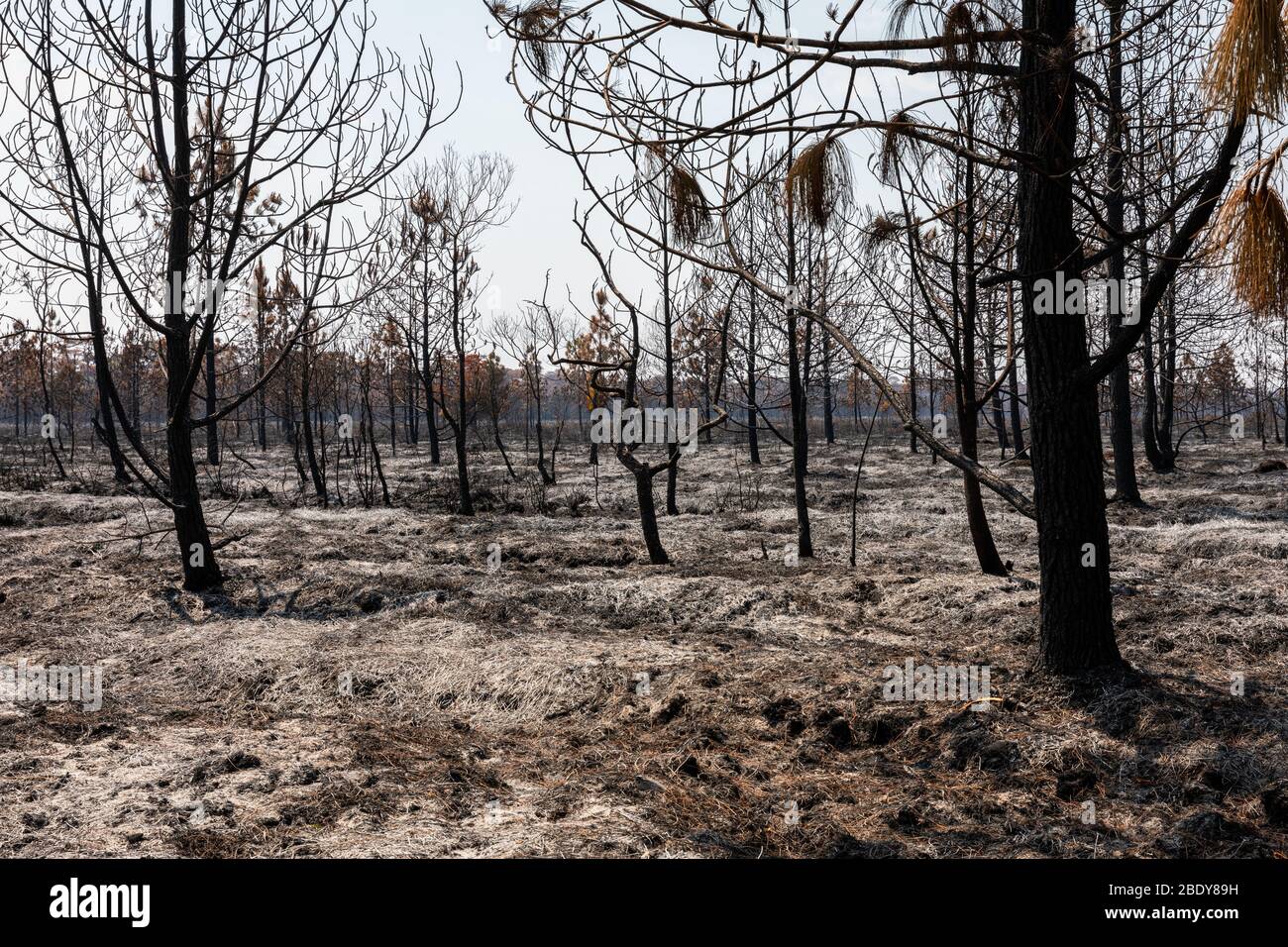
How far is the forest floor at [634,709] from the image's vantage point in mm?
3270

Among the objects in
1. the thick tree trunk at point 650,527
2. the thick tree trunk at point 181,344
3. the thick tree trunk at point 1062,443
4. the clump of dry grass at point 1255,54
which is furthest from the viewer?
the thick tree trunk at point 650,527

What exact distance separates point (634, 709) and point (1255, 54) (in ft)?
12.8

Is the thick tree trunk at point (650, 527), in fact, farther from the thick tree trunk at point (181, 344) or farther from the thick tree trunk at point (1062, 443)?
the thick tree trunk at point (1062, 443)

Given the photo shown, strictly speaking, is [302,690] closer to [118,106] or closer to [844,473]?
[118,106]

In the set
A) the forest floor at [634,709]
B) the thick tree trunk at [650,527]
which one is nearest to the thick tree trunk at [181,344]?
the forest floor at [634,709]

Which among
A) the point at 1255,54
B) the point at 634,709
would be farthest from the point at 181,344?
the point at 1255,54

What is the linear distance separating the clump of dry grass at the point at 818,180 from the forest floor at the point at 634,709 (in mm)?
2531

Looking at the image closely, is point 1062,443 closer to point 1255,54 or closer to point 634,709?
point 1255,54

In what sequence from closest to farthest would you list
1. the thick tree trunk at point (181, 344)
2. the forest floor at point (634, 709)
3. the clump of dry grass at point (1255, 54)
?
Answer: the clump of dry grass at point (1255, 54), the forest floor at point (634, 709), the thick tree trunk at point (181, 344)

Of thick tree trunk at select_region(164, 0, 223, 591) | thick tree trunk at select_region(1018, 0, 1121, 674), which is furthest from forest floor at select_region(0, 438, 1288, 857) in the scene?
thick tree trunk at select_region(164, 0, 223, 591)

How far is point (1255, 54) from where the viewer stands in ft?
7.33

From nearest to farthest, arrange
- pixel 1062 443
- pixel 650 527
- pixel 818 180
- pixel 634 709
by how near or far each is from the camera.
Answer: pixel 818 180 < pixel 1062 443 < pixel 634 709 < pixel 650 527

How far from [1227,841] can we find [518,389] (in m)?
55.0

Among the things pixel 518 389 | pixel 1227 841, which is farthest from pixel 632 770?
pixel 518 389
